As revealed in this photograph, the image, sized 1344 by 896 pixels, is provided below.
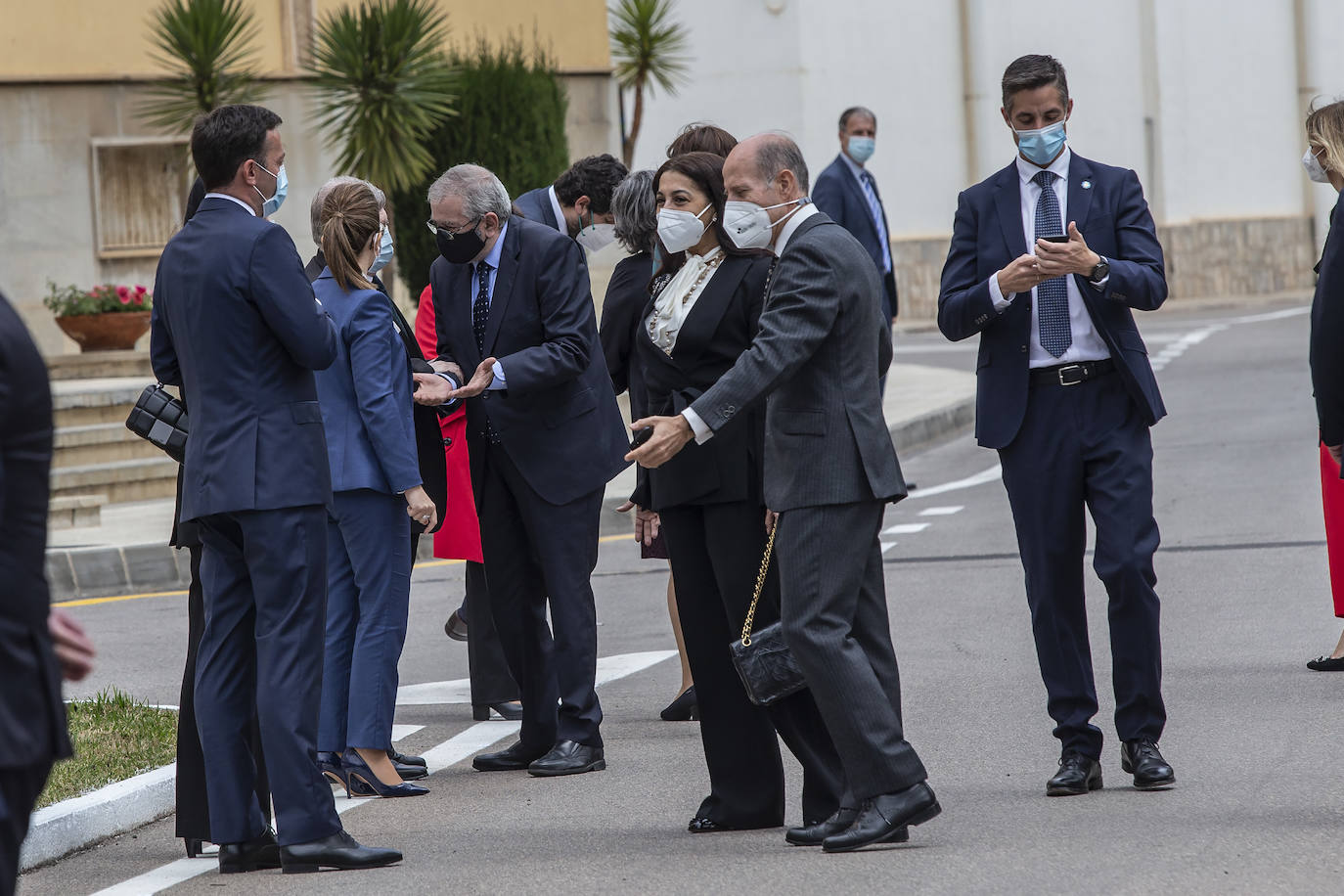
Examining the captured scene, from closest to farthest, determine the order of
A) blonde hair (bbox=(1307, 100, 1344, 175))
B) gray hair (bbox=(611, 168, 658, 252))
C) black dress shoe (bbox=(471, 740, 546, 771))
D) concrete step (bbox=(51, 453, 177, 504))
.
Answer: blonde hair (bbox=(1307, 100, 1344, 175))
black dress shoe (bbox=(471, 740, 546, 771))
gray hair (bbox=(611, 168, 658, 252))
concrete step (bbox=(51, 453, 177, 504))

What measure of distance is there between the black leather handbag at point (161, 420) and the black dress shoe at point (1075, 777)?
2635 millimetres

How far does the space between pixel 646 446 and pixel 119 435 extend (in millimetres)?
10819

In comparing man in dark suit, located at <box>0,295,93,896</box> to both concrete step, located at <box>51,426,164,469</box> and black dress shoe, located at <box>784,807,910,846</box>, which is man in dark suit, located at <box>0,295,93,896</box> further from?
concrete step, located at <box>51,426,164,469</box>

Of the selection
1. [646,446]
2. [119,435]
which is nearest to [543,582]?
[646,446]

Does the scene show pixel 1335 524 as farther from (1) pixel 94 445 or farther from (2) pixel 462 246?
(1) pixel 94 445

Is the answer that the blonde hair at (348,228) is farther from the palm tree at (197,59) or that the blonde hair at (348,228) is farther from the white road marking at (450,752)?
the palm tree at (197,59)

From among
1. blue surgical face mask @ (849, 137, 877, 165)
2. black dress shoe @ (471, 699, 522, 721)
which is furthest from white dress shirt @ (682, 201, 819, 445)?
blue surgical face mask @ (849, 137, 877, 165)

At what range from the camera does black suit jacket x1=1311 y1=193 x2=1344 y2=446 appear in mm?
5816

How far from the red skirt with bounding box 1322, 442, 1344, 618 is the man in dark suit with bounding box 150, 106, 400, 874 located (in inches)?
154

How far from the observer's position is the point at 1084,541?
5828mm

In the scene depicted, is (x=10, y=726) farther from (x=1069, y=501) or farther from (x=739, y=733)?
(x=1069, y=501)

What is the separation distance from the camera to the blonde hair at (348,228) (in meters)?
6.27

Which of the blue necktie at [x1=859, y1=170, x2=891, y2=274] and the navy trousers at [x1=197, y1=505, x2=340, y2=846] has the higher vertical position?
the blue necktie at [x1=859, y1=170, x2=891, y2=274]

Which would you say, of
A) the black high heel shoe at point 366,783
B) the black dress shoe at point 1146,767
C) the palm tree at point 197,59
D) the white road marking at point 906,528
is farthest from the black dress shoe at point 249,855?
the palm tree at point 197,59
